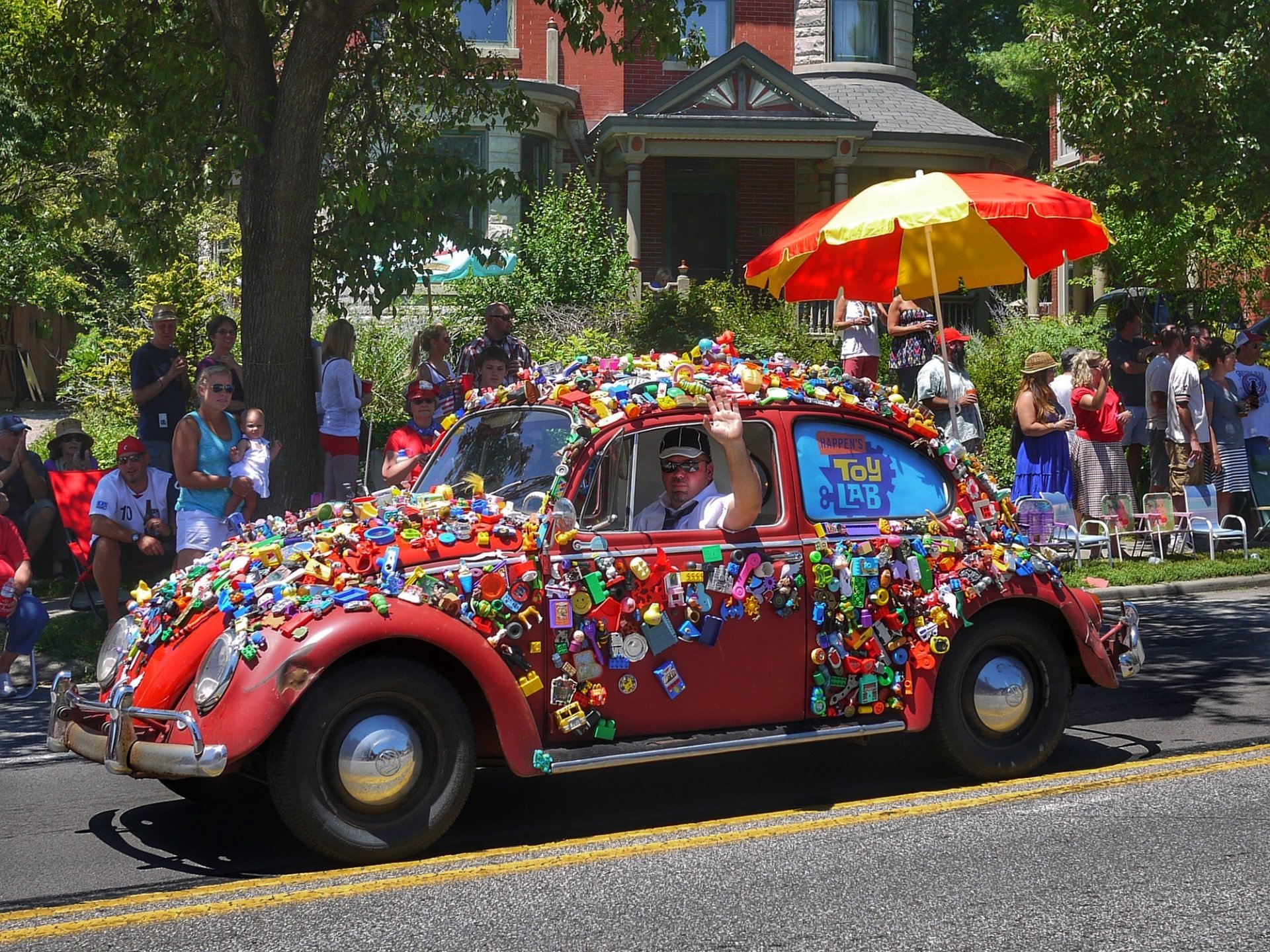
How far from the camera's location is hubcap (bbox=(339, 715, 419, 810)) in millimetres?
5516

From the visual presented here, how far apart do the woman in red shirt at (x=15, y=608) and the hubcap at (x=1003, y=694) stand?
580 cm

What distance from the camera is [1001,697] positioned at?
267 inches

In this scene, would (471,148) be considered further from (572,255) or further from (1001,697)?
(1001,697)

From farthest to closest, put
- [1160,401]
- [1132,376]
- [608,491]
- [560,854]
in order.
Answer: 1. [1132,376]
2. [1160,401]
3. [608,491]
4. [560,854]

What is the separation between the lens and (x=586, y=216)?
22203 mm

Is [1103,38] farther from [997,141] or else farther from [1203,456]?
[997,141]

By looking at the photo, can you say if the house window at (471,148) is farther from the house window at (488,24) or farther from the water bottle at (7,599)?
the water bottle at (7,599)

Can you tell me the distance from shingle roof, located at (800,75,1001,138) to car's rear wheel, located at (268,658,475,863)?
71.8ft

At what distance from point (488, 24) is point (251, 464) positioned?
17724mm

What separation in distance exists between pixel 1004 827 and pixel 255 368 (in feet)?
24.7

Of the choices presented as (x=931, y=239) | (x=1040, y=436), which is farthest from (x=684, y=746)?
(x=1040, y=436)

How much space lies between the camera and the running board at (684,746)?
5.80m

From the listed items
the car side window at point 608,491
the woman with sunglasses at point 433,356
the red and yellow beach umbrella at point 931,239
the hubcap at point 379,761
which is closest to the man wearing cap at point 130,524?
the woman with sunglasses at point 433,356

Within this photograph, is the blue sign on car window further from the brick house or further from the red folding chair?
the brick house
